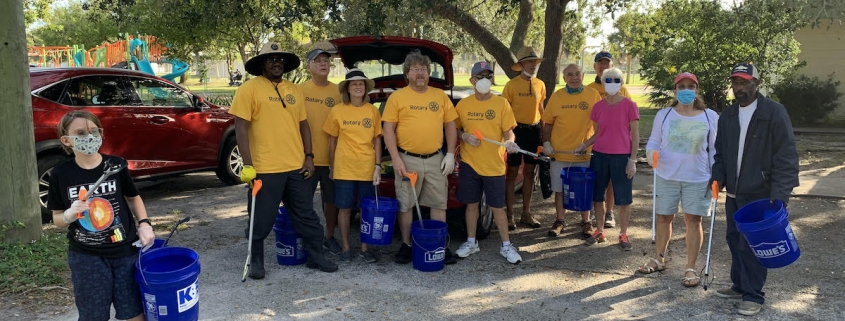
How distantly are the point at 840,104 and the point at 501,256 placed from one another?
53.2 ft

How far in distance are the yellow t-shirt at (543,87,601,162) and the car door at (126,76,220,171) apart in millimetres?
4801

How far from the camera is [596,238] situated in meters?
5.96

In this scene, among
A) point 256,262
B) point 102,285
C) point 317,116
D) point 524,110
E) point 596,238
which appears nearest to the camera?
point 102,285

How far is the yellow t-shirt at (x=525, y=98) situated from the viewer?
637 centimetres

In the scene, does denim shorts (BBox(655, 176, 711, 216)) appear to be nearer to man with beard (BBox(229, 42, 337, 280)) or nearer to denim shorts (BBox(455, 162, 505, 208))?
denim shorts (BBox(455, 162, 505, 208))

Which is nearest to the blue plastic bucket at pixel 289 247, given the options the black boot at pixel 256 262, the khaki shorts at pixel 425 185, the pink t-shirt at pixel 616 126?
the black boot at pixel 256 262

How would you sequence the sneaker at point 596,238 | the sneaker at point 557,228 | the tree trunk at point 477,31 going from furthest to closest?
the tree trunk at point 477,31 < the sneaker at point 557,228 < the sneaker at point 596,238

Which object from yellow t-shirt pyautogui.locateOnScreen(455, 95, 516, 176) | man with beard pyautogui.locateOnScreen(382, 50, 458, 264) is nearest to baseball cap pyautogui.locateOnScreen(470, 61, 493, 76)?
yellow t-shirt pyautogui.locateOnScreen(455, 95, 516, 176)

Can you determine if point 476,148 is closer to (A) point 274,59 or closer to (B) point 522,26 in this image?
(A) point 274,59

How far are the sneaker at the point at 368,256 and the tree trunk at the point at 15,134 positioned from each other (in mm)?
2958

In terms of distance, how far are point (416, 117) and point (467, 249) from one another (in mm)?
1337

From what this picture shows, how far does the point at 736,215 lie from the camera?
4.07 metres

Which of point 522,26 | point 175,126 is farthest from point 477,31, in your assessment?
point 175,126

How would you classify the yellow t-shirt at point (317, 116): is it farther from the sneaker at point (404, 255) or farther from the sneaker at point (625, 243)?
the sneaker at point (625, 243)
